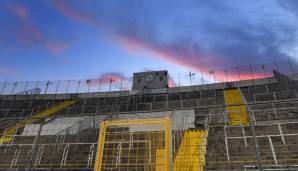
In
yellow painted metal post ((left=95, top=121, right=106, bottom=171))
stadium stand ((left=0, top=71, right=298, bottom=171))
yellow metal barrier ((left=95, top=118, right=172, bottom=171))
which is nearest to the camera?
yellow metal barrier ((left=95, top=118, right=172, bottom=171))

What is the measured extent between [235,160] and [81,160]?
247 inches

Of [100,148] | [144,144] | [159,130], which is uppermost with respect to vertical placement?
[159,130]

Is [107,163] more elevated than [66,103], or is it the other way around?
[66,103]

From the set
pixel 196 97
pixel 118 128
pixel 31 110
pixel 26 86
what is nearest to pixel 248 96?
pixel 196 97

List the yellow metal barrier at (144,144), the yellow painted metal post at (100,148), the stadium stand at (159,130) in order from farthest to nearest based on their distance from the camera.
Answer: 1. the stadium stand at (159,130)
2. the yellow painted metal post at (100,148)
3. the yellow metal barrier at (144,144)

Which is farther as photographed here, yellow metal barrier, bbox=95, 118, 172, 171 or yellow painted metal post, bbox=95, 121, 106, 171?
yellow painted metal post, bbox=95, 121, 106, 171

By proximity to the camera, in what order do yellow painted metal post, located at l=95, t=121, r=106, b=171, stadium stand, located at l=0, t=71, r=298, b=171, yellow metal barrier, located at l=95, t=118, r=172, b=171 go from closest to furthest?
yellow metal barrier, located at l=95, t=118, r=172, b=171
yellow painted metal post, located at l=95, t=121, r=106, b=171
stadium stand, located at l=0, t=71, r=298, b=171

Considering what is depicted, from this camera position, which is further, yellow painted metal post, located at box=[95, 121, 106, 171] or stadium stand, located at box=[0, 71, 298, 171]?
stadium stand, located at box=[0, 71, 298, 171]

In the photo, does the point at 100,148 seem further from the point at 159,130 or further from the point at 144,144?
the point at 159,130

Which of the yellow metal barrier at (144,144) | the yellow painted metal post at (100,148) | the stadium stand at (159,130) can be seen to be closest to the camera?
the yellow metal barrier at (144,144)

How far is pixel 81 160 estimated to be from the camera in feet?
32.0

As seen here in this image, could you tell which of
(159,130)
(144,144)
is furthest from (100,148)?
(159,130)

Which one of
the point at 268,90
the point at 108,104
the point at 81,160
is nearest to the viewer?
the point at 81,160

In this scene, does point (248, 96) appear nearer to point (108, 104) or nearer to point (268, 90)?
point (268, 90)
